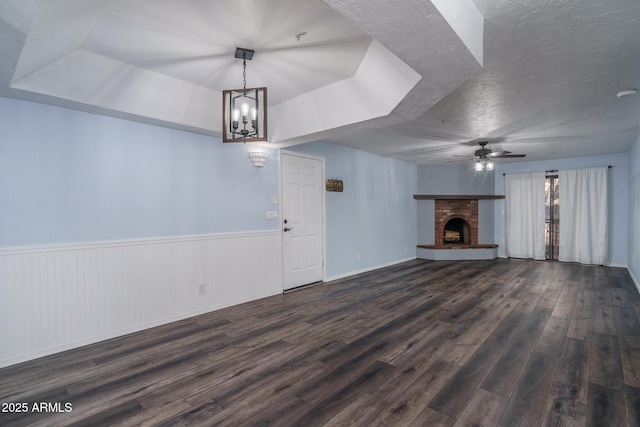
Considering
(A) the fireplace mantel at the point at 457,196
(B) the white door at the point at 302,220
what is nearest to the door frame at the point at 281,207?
(B) the white door at the point at 302,220

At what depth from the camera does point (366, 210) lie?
6.21m

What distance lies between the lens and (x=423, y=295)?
14.6 ft

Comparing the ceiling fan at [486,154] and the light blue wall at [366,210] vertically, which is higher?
the ceiling fan at [486,154]

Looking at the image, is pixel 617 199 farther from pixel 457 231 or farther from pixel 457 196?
pixel 457 231

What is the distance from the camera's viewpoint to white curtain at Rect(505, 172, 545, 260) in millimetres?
7172

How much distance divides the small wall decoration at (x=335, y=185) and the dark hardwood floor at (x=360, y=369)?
207 centimetres

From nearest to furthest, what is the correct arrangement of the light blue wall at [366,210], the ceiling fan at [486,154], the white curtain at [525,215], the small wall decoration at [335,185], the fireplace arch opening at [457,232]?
the ceiling fan at [486,154] < the small wall decoration at [335,185] < the light blue wall at [366,210] < the white curtain at [525,215] < the fireplace arch opening at [457,232]

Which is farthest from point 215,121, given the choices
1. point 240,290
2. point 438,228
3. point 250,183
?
point 438,228

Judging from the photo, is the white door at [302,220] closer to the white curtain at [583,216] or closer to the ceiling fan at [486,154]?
the ceiling fan at [486,154]

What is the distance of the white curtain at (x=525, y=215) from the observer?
282 inches

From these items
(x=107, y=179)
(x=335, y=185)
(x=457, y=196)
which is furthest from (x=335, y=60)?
(x=457, y=196)

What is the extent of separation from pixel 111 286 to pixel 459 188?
7426 millimetres

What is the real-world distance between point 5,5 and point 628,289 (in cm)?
725

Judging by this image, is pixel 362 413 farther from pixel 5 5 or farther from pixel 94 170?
pixel 94 170
